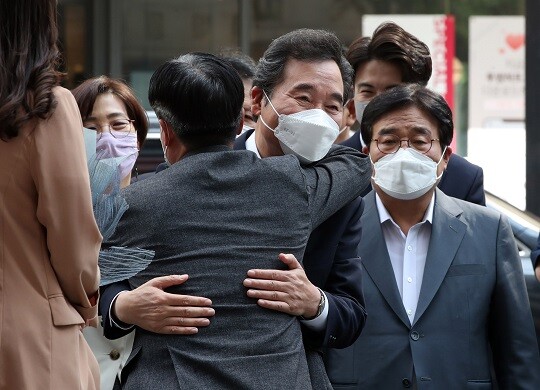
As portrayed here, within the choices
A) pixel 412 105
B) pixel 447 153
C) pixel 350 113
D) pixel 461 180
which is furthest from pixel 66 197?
pixel 350 113

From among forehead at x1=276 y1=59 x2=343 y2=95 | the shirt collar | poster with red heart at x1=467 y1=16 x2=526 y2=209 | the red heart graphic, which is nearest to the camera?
forehead at x1=276 y1=59 x2=343 y2=95

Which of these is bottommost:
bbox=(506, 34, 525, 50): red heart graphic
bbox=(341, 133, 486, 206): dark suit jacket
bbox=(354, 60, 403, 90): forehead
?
bbox=(341, 133, 486, 206): dark suit jacket

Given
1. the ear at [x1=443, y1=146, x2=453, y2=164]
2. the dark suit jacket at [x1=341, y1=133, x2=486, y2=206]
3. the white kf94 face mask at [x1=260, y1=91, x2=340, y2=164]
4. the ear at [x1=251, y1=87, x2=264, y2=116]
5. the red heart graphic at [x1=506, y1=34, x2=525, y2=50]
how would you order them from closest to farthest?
the white kf94 face mask at [x1=260, y1=91, x2=340, y2=164] → the ear at [x1=251, y1=87, x2=264, y2=116] → the ear at [x1=443, y1=146, x2=453, y2=164] → the dark suit jacket at [x1=341, y1=133, x2=486, y2=206] → the red heart graphic at [x1=506, y1=34, x2=525, y2=50]

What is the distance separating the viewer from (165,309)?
2848 millimetres

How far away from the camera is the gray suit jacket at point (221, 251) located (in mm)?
2828

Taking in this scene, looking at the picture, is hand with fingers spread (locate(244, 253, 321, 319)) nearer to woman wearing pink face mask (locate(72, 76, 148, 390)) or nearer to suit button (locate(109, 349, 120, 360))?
suit button (locate(109, 349, 120, 360))

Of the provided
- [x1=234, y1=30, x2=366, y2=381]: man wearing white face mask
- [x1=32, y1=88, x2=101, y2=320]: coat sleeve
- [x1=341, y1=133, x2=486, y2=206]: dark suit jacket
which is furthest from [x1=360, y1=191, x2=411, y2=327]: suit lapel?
[x1=32, y1=88, x2=101, y2=320]: coat sleeve

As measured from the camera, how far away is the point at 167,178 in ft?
9.48

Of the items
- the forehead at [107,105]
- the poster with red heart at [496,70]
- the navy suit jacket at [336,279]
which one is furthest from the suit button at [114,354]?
the poster with red heart at [496,70]

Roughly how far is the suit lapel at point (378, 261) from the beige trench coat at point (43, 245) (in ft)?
A: 4.92

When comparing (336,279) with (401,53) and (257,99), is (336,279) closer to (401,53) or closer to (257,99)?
(257,99)

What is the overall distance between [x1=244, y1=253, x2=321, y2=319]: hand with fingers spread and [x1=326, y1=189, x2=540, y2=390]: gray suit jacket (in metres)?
1.02

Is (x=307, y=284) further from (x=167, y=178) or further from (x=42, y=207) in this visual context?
(x=42, y=207)

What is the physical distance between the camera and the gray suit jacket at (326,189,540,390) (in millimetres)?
3975
